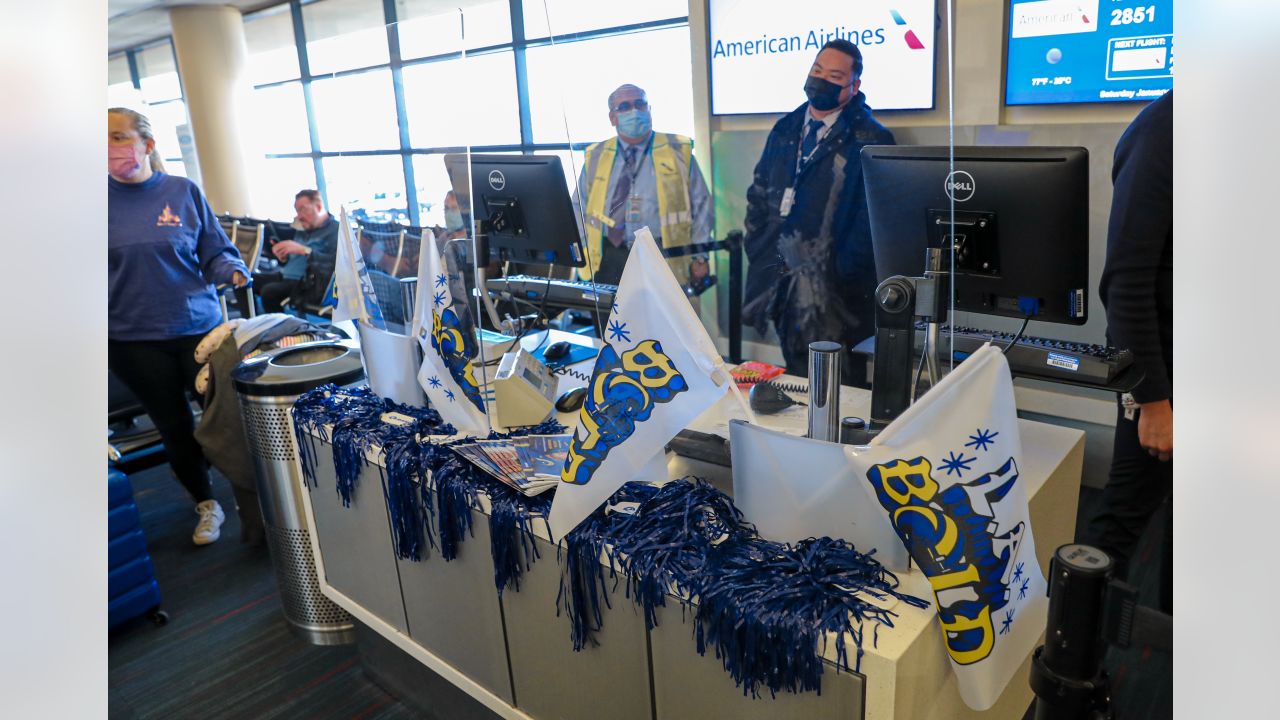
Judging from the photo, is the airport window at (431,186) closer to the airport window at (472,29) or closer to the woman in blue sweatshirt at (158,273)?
the airport window at (472,29)

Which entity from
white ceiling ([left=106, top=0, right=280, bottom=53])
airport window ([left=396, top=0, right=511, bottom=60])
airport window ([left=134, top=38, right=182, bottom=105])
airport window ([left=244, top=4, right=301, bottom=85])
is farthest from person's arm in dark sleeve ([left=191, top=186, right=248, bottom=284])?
airport window ([left=134, top=38, right=182, bottom=105])

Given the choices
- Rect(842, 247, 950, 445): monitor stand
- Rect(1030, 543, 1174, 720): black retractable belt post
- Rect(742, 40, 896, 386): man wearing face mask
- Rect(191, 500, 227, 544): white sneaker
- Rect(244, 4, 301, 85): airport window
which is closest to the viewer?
Rect(1030, 543, 1174, 720): black retractable belt post

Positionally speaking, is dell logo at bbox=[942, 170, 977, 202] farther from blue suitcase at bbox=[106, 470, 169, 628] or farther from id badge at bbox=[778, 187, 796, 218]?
blue suitcase at bbox=[106, 470, 169, 628]

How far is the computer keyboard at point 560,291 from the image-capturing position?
244 centimetres

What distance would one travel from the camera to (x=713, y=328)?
250 centimetres

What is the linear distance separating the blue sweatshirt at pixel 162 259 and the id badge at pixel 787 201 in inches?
76.7

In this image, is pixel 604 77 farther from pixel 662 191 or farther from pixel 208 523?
pixel 208 523

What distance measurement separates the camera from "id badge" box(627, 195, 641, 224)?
2.27 m

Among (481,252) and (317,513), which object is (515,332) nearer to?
(481,252)

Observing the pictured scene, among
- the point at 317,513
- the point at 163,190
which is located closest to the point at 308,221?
the point at 163,190

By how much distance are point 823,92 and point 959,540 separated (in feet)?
3.38

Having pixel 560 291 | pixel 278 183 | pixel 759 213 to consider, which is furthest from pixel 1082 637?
pixel 278 183

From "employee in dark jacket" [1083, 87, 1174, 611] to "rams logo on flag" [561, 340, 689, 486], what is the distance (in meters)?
1.02

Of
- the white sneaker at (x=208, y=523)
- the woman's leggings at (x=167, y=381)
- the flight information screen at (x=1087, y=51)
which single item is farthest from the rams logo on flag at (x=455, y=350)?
the flight information screen at (x=1087, y=51)
